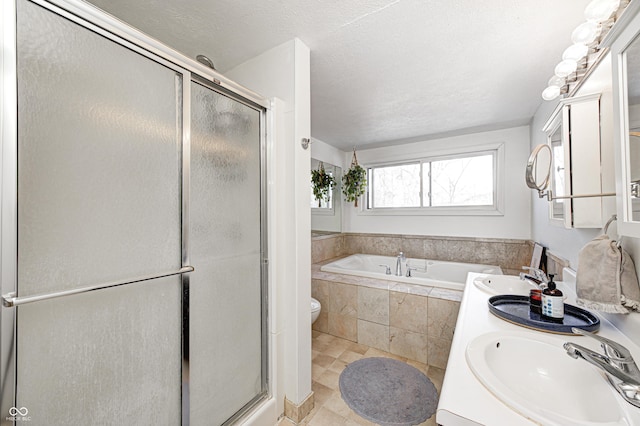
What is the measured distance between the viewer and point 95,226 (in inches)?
32.2

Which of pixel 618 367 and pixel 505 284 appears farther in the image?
pixel 505 284

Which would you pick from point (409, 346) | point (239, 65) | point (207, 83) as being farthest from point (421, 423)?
point (239, 65)

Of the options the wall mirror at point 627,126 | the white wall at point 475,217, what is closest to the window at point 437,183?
the white wall at point 475,217

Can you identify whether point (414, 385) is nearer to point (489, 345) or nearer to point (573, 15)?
point (489, 345)

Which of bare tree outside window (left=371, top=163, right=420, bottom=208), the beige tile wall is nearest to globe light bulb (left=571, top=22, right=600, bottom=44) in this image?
the beige tile wall

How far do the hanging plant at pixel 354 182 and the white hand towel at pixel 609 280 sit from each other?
2.80m

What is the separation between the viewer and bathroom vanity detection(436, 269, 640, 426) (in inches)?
22.6

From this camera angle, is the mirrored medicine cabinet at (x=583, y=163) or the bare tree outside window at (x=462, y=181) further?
the bare tree outside window at (x=462, y=181)

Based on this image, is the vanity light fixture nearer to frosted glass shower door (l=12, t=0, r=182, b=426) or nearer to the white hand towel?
the white hand towel

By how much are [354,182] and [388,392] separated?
2.61 meters

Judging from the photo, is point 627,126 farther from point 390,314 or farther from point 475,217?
point 475,217

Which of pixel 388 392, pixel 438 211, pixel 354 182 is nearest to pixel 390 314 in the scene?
pixel 388 392

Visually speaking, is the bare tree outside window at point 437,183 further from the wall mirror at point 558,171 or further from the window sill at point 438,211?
the wall mirror at point 558,171

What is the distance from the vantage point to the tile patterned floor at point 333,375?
1524mm
